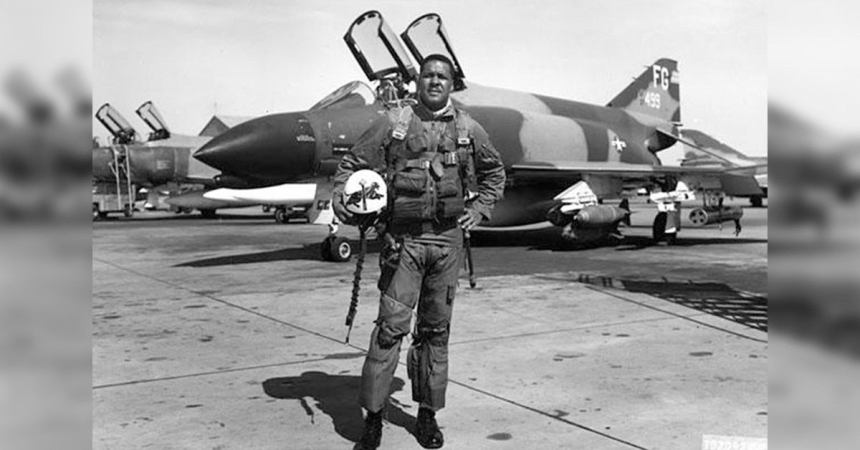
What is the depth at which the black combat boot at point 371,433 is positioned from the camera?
3789 mm

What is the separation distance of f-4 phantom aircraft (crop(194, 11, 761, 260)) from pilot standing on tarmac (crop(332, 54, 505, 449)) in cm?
674

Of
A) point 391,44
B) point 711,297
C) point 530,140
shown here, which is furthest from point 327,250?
point 711,297

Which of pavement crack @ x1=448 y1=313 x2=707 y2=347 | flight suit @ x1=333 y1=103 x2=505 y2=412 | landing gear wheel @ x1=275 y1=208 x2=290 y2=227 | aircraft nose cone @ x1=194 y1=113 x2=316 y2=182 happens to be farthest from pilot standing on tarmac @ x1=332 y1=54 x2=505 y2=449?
landing gear wheel @ x1=275 y1=208 x2=290 y2=227

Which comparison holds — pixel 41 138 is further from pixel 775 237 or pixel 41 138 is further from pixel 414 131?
pixel 414 131

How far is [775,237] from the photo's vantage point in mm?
1899

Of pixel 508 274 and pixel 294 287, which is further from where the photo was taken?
pixel 508 274

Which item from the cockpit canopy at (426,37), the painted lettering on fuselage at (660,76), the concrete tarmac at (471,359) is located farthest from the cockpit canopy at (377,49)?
the painted lettering on fuselage at (660,76)

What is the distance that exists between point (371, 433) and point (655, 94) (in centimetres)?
1887

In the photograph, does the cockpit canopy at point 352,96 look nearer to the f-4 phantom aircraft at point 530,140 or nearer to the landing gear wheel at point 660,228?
the f-4 phantom aircraft at point 530,140

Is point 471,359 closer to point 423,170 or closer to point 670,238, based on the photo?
point 423,170

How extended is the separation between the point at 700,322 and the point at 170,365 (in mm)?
4466

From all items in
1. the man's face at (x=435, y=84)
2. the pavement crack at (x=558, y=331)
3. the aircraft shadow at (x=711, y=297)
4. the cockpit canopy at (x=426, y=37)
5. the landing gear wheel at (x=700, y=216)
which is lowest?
the pavement crack at (x=558, y=331)

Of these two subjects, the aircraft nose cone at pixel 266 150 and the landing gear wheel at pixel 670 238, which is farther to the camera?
the landing gear wheel at pixel 670 238

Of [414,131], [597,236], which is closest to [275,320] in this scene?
[414,131]
